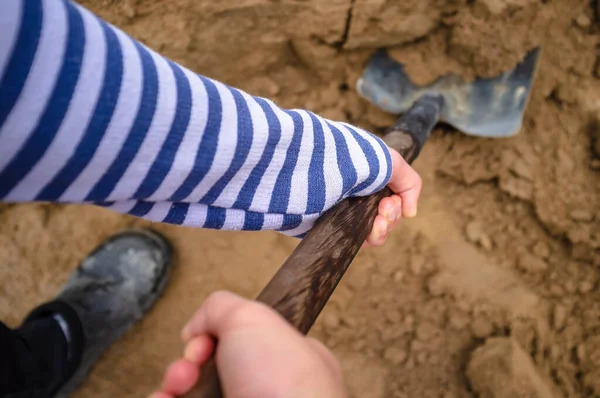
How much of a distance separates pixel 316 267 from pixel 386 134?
505mm

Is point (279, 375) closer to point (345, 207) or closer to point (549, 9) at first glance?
point (345, 207)

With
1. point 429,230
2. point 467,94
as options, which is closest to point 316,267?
point 429,230

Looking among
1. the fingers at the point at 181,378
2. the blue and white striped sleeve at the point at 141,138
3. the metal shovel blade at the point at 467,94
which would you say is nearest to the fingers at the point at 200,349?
the fingers at the point at 181,378

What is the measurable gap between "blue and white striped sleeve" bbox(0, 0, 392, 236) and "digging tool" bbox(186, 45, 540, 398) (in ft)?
0.19

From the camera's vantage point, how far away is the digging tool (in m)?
0.45

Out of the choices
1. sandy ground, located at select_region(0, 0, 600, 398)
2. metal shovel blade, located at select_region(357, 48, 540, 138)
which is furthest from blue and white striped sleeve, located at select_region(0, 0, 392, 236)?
metal shovel blade, located at select_region(357, 48, 540, 138)

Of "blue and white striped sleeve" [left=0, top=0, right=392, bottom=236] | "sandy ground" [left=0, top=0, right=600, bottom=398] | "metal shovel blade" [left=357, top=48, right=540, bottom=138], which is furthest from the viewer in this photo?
"metal shovel blade" [left=357, top=48, right=540, bottom=138]

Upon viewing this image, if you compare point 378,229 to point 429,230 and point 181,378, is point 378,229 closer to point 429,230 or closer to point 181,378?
point 181,378

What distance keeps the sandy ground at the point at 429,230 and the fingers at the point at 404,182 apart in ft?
1.46

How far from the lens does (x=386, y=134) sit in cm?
91

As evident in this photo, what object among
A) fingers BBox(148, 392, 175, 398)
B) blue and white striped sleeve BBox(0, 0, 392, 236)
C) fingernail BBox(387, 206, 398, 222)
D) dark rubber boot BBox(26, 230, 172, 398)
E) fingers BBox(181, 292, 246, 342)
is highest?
blue and white striped sleeve BBox(0, 0, 392, 236)

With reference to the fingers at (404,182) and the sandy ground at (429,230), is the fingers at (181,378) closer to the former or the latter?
the fingers at (404,182)

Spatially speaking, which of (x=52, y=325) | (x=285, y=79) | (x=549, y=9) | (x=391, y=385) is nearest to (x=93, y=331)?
(x=52, y=325)

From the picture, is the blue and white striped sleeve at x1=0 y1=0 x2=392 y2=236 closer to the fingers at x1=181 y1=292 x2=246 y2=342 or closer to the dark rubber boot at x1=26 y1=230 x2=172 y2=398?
the fingers at x1=181 y1=292 x2=246 y2=342
